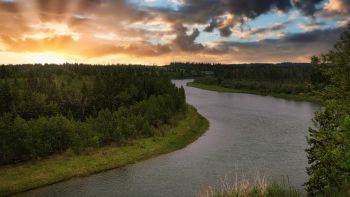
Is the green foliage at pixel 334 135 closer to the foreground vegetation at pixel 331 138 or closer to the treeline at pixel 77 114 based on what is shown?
the foreground vegetation at pixel 331 138

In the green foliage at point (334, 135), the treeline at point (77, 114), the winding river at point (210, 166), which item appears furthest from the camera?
the treeline at point (77, 114)

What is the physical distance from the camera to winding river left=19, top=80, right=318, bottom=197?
42562 mm

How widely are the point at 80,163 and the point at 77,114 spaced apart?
141 ft

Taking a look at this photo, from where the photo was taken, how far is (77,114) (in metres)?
92.2

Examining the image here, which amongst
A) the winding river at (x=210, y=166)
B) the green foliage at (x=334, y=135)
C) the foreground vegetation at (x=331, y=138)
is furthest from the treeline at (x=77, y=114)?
the green foliage at (x=334, y=135)

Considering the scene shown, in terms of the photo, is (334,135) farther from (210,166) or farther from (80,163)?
(80,163)

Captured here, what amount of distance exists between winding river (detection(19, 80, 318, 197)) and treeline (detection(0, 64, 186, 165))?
9.21 m

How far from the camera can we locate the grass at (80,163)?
44750 millimetres

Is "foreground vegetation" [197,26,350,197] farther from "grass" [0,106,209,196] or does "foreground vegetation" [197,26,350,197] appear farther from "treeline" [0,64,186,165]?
"treeline" [0,64,186,165]

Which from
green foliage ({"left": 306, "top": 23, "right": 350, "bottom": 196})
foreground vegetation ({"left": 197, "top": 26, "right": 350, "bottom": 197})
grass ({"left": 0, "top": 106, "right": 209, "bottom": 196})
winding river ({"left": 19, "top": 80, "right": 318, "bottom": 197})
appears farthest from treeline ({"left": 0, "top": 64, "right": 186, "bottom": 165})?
green foliage ({"left": 306, "top": 23, "right": 350, "bottom": 196})

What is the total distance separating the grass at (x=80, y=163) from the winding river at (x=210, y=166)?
1426mm

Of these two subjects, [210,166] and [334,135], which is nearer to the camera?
[334,135]

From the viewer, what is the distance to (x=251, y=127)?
262ft

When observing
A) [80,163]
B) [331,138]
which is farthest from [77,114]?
[331,138]
